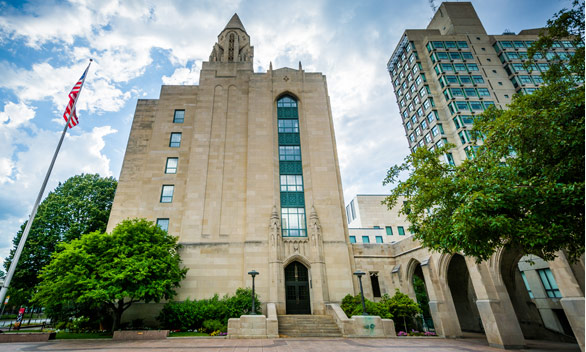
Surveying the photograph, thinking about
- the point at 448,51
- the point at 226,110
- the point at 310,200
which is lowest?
the point at 310,200

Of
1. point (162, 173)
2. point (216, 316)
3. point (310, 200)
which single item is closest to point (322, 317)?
point (216, 316)

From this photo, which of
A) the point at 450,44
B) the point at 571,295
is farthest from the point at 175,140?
the point at 450,44

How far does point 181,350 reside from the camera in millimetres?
11875

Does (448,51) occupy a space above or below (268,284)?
above

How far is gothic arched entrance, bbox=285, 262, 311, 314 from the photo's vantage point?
74.2ft

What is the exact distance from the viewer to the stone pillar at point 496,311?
1391cm

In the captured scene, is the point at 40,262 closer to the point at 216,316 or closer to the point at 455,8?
the point at 216,316

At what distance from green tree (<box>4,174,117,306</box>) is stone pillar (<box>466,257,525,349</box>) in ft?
107

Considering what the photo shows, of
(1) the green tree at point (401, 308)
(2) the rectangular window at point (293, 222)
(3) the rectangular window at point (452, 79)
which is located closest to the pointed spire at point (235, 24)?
(2) the rectangular window at point (293, 222)

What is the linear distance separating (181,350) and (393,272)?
18148 millimetres

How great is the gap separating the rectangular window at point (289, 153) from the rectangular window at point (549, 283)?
23701mm

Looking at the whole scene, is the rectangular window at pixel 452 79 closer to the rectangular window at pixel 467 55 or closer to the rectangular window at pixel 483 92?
the rectangular window at pixel 483 92

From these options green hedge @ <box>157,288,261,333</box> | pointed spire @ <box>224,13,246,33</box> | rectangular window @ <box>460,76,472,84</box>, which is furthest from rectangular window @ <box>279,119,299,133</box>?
rectangular window @ <box>460,76,472,84</box>

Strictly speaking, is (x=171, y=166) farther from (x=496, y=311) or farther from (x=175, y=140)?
(x=496, y=311)
